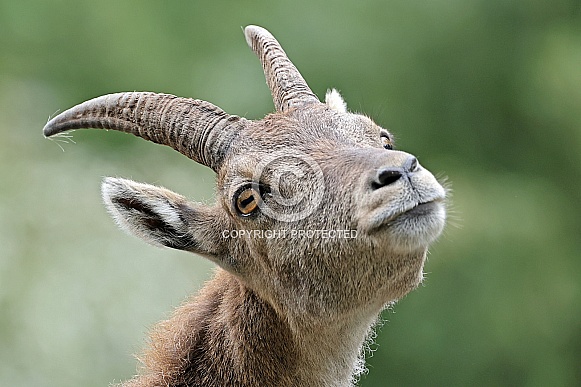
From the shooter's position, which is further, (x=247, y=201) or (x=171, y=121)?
(x=171, y=121)

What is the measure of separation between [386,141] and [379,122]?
7340 millimetres

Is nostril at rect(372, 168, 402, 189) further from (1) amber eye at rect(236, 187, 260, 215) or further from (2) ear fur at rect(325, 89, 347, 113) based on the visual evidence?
(2) ear fur at rect(325, 89, 347, 113)

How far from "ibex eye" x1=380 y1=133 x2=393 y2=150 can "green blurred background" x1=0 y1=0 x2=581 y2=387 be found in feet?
22.5

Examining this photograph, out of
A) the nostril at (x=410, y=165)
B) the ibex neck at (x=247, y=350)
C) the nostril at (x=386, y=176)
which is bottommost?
the ibex neck at (x=247, y=350)

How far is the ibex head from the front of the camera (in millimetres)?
5656

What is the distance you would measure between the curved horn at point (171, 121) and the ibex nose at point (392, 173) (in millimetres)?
1518

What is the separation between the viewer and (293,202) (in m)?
6.18

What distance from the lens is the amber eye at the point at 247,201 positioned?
20.6 ft

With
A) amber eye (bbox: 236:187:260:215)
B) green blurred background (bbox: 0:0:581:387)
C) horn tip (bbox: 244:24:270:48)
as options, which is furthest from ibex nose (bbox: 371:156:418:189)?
green blurred background (bbox: 0:0:581:387)

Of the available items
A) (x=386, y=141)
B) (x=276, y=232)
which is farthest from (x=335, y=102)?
(x=276, y=232)

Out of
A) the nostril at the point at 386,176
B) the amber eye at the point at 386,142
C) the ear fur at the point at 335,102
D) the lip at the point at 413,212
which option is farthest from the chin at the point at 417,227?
the ear fur at the point at 335,102

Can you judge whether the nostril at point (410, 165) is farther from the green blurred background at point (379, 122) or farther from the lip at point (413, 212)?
the green blurred background at point (379, 122)

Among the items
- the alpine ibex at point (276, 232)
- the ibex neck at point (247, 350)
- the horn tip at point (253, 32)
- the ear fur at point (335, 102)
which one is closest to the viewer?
the alpine ibex at point (276, 232)

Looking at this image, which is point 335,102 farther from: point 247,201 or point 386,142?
point 247,201
